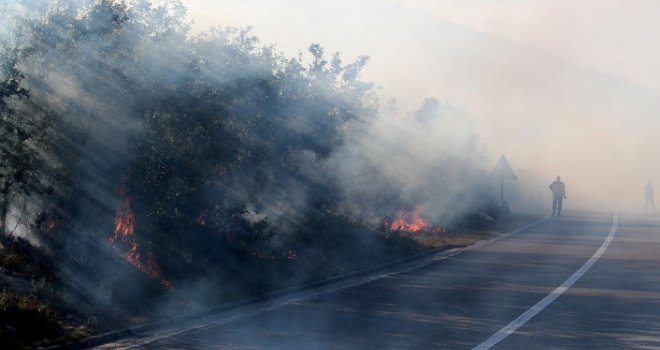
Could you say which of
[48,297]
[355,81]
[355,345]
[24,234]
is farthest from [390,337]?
[355,81]

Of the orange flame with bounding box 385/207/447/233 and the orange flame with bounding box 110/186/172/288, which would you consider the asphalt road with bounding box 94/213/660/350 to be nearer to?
the orange flame with bounding box 110/186/172/288

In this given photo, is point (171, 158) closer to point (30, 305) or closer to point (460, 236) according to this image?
point (30, 305)

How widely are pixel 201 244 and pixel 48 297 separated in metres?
5.24

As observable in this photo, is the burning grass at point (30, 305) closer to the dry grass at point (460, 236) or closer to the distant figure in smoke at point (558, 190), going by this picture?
the dry grass at point (460, 236)

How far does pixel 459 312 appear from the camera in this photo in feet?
46.1

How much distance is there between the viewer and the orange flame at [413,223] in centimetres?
3130

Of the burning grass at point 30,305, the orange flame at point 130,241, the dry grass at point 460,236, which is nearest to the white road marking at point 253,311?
the burning grass at point 30,305

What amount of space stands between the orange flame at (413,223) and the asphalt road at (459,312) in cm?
749

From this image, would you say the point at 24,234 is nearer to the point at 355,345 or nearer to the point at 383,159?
the point at 355,345

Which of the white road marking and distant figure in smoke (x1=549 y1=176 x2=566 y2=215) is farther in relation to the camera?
distant figure in smoke (x1=549 y1=176 x2=566 y2=215)

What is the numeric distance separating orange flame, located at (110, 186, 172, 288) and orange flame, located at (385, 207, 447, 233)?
15.6 metres

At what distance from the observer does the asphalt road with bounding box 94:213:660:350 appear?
11.5 m

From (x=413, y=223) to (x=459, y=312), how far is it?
18592 millimetres

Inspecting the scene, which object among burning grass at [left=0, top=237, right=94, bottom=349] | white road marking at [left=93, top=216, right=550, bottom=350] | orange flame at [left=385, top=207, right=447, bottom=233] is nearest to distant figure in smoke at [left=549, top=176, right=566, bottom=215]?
orange flame at [left=385, top=207, right=447, bottom=233]
